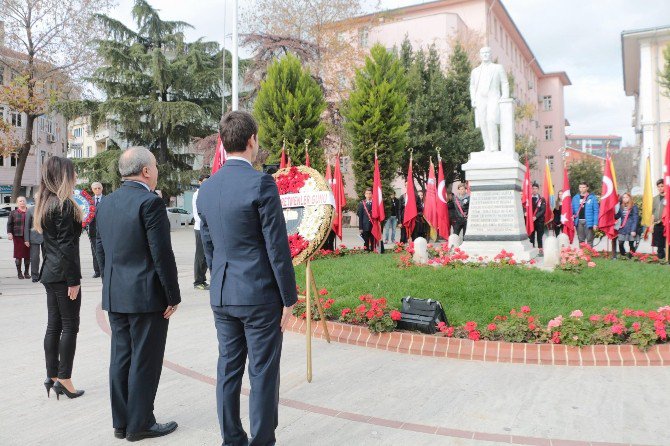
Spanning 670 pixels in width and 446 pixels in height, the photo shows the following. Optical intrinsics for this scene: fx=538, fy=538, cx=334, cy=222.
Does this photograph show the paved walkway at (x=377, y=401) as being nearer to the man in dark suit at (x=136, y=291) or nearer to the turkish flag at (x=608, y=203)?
the man in dark suit at (x=136, y=291)

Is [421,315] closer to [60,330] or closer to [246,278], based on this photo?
[246,278]

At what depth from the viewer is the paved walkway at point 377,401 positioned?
146 inches

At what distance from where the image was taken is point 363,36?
34406 mm

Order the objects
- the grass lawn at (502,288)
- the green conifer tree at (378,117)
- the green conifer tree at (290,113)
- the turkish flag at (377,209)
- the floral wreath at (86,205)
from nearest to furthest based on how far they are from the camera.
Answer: the grass lawn at (502,288)
the floral wreath at (86,205)
the turkish flag at (377,209)
the green conifer tree at (290,113)
the green conifer tree at (378,117)

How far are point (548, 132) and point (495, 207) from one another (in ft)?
186

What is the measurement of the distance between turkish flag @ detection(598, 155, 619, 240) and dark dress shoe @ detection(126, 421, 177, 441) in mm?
11647

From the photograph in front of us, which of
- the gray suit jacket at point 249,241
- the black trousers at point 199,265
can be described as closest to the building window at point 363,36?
the black trousers at point 199,265

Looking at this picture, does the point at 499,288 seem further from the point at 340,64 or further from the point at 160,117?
the point at 160,117

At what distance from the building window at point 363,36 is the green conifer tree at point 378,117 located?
12217 mm

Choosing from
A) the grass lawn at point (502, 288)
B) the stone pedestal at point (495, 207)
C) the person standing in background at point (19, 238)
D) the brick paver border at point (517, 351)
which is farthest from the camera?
the person standing in background at point (19, 238)

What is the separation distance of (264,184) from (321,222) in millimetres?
1683

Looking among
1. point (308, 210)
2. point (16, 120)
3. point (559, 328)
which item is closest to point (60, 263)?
point (308, 210)

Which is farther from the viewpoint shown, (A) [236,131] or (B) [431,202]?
(B) [431,202]

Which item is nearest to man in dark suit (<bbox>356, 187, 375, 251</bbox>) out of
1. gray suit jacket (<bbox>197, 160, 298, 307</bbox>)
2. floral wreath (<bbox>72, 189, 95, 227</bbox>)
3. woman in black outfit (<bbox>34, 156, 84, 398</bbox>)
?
floral wreath (<bbox>72, 189, 95, 227</bbox>)
